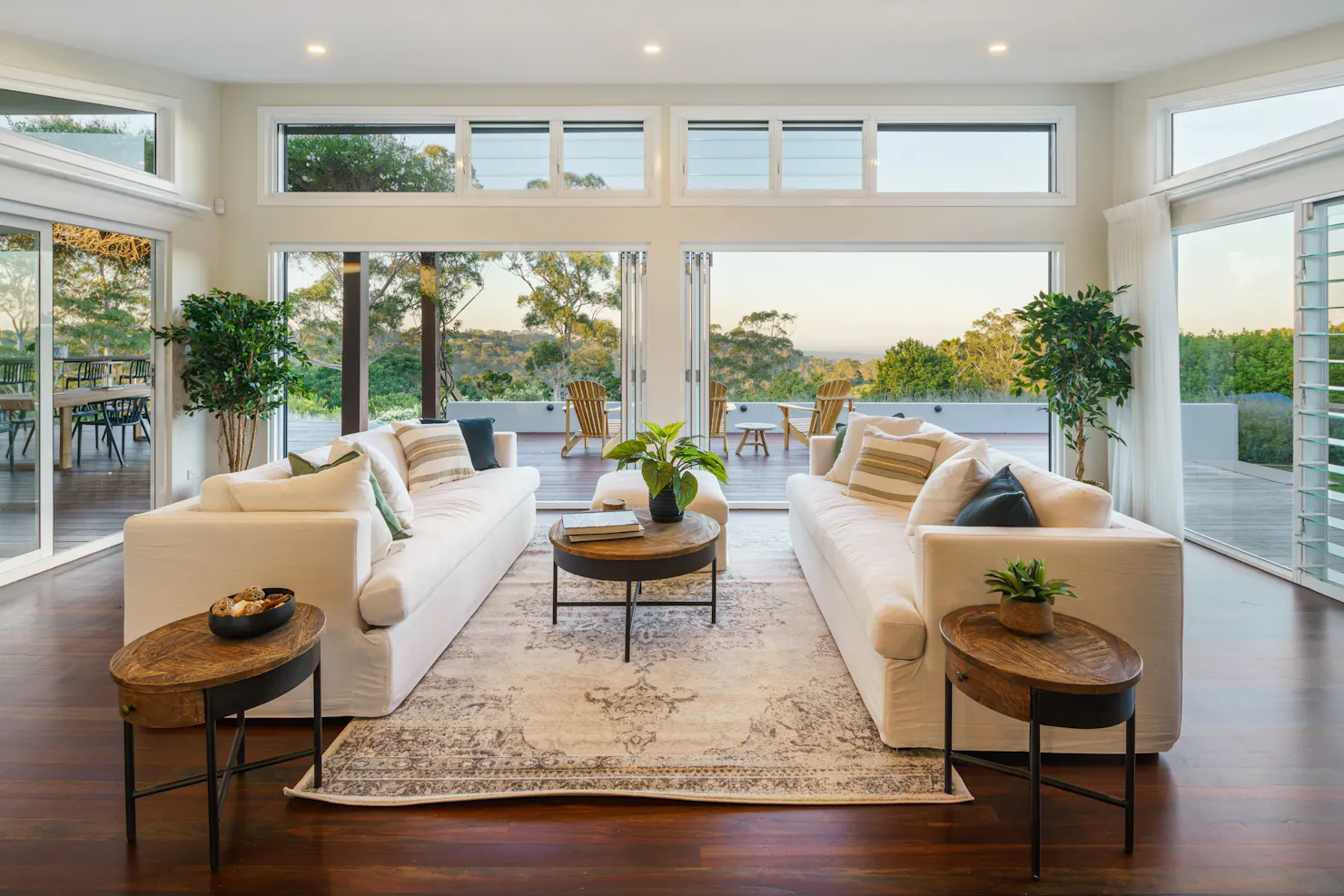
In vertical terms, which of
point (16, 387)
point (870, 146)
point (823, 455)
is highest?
point (870, 146)

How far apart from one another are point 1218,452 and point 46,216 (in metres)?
7.67

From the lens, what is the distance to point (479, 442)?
4977 mm

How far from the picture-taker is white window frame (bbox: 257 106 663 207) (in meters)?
5.88

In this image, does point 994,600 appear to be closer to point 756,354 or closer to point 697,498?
point 697,498

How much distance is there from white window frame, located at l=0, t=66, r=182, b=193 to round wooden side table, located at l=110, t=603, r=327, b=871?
388cm

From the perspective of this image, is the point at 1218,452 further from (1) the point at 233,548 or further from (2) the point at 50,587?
(2) the point at 50,587

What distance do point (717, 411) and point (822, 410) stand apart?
Answer: 1.03 metres

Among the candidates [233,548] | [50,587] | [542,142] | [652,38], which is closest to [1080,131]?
[652,38]

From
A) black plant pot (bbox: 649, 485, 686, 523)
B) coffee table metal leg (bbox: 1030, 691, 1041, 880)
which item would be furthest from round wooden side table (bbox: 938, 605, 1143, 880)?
black plant pot (bbox: 649, 485, 686, 523)

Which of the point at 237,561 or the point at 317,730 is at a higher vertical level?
the point at 237,561

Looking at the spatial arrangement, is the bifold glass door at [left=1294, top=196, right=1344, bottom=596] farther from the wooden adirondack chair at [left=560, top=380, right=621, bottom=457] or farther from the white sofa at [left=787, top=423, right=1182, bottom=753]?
the wooden adirondack chair at [left=560, top=380, right=621, bottom=457]

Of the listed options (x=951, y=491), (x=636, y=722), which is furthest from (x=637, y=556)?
(x=951, y=491)

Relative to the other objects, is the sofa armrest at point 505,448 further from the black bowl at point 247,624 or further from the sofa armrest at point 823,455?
the black bowl at point 247,624

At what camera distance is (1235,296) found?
481cm
